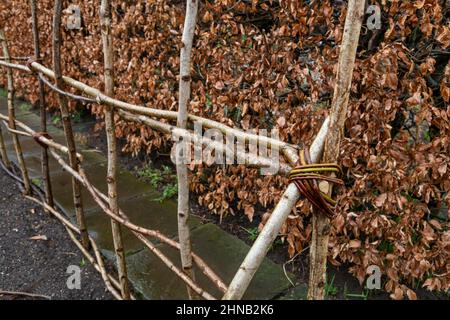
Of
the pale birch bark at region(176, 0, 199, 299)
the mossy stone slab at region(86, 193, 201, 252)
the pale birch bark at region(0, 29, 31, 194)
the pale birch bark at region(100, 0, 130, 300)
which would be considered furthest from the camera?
the pale birch bark at region(0, 29, 31, 194)

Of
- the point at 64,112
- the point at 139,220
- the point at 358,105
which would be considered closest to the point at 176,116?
the point at 358,105

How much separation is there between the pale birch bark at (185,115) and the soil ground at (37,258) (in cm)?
106

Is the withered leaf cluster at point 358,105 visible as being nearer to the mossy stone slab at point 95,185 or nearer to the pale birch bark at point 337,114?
the pale birch bark at point 337,114

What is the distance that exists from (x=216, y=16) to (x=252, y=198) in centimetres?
125

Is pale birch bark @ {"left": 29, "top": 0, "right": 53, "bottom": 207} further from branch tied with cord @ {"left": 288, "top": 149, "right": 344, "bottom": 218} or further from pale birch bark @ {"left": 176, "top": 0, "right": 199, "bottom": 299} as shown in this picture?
branch tied with cord @ {"left": 288, "top": 149, "right": 344, "bottom": 218}

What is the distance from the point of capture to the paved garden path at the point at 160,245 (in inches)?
96.3

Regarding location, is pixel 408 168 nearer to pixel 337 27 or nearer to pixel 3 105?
pixel 337 27

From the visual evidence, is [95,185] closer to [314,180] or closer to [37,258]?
[37,258]

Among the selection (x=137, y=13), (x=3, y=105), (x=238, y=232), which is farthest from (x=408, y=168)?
(x=3, y=105)

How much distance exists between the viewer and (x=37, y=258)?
2.76 m

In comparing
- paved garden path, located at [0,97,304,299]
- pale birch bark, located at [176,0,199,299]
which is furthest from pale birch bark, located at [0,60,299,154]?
paved garden path, located at [0,97,304,299]

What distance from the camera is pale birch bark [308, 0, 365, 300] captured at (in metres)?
1.10

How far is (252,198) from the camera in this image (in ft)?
8.98

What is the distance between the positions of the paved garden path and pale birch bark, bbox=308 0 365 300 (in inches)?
45.7
